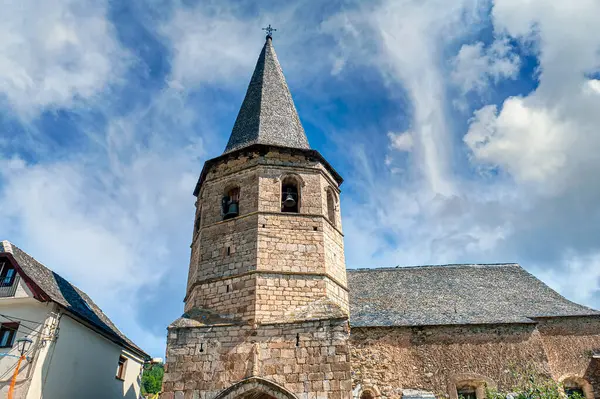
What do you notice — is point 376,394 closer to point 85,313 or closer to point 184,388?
point 184,388

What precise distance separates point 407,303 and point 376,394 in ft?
12.3

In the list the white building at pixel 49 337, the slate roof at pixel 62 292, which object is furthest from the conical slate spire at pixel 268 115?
the white building at pixel 49 337

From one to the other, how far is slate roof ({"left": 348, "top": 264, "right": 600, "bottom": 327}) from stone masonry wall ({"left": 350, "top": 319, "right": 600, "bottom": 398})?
0.38m

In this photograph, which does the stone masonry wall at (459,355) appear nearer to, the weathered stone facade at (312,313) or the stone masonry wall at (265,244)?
the weathered stone facade at (312,313)

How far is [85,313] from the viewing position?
1538 cm

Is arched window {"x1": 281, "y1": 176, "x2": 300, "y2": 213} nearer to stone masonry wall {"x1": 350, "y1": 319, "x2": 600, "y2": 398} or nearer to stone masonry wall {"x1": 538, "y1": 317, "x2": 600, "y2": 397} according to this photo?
stone masonry wall {"x1": 350, "y1": 319, "x2": 600, "y2": 398}

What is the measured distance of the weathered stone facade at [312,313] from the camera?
10.3 metres

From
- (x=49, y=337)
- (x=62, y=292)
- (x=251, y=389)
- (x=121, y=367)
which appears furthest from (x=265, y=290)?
(x=121, y=367)

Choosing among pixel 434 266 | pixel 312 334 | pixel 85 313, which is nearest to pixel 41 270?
pixel 85 313

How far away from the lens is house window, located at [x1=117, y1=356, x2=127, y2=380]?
17031 millimetres

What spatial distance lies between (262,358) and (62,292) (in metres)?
9.13

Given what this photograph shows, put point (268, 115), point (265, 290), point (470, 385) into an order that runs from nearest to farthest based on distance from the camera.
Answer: point (265, 290) < point (470, 385) < point (268, 115)

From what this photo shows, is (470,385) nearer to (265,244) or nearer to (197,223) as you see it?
(265,244)

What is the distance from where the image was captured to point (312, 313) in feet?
35.9
